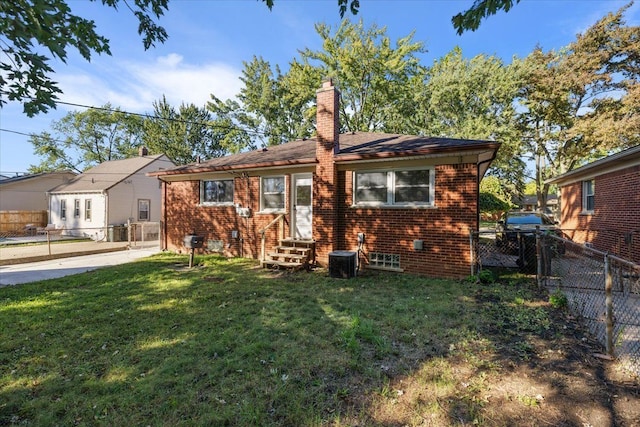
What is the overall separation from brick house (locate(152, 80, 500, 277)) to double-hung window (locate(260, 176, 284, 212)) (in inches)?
1.3

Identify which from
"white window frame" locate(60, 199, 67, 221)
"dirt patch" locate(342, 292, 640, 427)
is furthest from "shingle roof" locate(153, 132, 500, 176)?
"white window frame" locate(60, 199, 67, 221)

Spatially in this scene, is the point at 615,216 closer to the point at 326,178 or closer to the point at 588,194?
the point at 588,194

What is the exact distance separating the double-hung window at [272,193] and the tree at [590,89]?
16.3m

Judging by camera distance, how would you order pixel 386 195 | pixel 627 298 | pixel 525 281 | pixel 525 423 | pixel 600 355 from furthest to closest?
1. pixel 386 195
2. pixel 525 281
3. pixel 627 298
4. pixel 600 355
5. pixel 525 423

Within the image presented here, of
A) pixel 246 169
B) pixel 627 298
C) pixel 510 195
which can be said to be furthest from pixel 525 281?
pixel 510 195

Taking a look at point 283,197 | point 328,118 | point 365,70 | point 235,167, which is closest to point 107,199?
point 235,167

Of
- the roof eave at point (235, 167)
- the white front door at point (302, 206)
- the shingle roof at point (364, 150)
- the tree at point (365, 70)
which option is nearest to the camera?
the shingle roof at point (364, 150)

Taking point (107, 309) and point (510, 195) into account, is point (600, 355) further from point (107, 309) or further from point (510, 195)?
point (510, 195)

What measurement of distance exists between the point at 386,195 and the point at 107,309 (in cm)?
680

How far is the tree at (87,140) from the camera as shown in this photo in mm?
35094

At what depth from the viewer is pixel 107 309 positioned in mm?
5465

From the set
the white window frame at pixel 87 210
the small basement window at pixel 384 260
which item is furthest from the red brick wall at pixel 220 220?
the white window frame at pixel 87 210

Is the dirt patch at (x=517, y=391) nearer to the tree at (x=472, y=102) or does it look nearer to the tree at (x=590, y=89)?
the tree at (x=590, y=89)

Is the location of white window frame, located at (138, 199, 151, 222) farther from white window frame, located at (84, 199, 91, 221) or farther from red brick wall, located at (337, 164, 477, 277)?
red brick wall, located at (337, 164, 477, 277)
